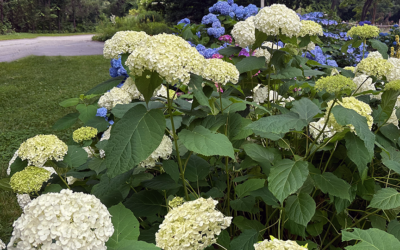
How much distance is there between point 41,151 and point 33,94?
6188 millimetres

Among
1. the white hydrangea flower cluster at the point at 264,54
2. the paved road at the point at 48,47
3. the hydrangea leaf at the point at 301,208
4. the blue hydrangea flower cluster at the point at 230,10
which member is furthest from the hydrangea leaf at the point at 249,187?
the paved road at the point at 48,47

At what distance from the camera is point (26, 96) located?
6230 mm

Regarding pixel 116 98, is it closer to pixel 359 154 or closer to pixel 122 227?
pixel 122 227

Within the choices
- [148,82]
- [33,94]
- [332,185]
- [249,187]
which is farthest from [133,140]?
[33,94]

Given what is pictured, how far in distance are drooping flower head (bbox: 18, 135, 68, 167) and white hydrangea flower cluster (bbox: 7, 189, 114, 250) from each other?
458mm

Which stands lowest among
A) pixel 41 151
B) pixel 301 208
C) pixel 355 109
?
pixel 301 208

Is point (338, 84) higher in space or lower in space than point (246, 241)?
higher

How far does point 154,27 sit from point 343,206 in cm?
1203

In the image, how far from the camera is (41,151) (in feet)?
3.59

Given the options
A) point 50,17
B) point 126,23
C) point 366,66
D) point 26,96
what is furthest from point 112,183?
point 50,17

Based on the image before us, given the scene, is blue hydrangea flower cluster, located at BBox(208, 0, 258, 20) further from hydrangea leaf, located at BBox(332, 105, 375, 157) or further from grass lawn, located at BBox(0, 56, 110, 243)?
hydrangea leaf, located at BBox(332, 105, 375, 157)

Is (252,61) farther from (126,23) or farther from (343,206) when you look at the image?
(126,23)

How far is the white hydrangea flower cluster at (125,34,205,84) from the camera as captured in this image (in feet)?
2.79

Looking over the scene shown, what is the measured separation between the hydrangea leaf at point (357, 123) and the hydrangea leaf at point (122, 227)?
2.40 ft
